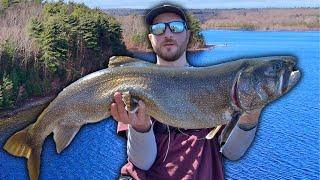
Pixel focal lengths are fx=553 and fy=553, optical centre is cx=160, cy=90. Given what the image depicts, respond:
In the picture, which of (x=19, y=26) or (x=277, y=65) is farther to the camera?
(x=19, y=26)

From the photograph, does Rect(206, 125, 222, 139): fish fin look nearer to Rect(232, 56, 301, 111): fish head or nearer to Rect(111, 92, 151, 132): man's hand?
Rect(232, 56, 301, 111): fish head

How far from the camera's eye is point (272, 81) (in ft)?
10.2

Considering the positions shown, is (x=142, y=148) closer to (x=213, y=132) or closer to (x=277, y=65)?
(x=213, y=132)

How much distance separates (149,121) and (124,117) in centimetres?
15

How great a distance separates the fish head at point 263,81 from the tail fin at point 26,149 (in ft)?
4.21

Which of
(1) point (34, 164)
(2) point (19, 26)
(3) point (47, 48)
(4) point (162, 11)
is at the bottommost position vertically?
(3) point (47, 48)

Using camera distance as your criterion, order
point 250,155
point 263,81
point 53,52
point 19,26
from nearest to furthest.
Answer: point 263,81, point 250,155, point 53,52, point 19,26

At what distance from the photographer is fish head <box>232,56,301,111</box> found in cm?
312

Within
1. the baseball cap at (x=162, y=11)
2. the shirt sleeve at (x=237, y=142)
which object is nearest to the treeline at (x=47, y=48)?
the baseball cap at (x=162, y=11)

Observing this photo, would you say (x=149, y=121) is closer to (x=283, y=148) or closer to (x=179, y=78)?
(x=179, y=78)

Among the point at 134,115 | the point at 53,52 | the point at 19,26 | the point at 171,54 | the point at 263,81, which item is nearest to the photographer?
the point at 263,81

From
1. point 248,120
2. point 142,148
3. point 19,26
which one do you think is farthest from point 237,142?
point 19,26

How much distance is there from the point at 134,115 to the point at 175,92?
0.28 metres

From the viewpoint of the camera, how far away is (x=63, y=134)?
136 inches
